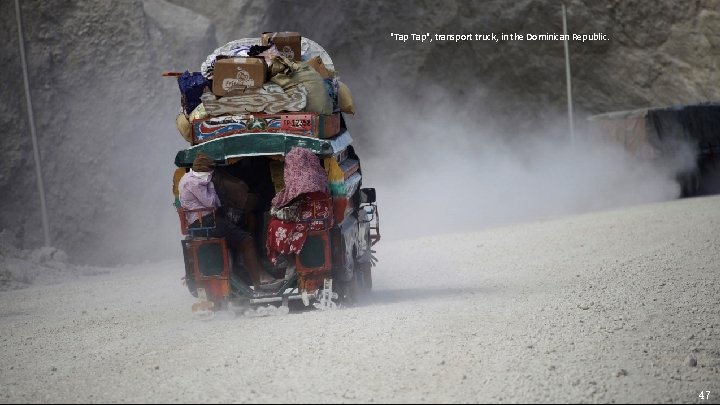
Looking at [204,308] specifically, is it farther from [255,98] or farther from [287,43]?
[287,43]

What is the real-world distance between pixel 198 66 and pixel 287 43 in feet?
32.3

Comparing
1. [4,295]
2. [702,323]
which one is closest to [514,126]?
[4,295]

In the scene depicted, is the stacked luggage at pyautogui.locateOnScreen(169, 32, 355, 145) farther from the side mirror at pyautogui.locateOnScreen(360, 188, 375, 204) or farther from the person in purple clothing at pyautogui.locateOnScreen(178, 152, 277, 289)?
the side mirror at pyautogui.locateOnScreen(360, 188, 375, 204)

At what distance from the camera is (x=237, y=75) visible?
9812 millimetres

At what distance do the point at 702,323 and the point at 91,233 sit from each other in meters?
13.0

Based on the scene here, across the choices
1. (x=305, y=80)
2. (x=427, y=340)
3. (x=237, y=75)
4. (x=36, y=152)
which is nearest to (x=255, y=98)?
(x=237, y=75)

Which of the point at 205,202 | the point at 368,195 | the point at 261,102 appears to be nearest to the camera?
the point at 205,202

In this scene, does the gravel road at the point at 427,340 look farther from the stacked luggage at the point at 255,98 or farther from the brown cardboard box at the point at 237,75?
the brown cardboard box at the point at 237,75

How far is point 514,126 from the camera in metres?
25.5

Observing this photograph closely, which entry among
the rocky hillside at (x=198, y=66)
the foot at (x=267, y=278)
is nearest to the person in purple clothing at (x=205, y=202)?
the foot at (x=267, y=278)

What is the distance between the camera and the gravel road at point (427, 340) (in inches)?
262

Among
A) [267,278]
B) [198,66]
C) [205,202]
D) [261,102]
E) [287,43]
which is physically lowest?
[267,278]

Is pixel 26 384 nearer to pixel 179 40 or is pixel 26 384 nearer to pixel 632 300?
pixel 632 300

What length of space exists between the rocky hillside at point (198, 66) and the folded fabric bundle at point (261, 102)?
9.17 meters
